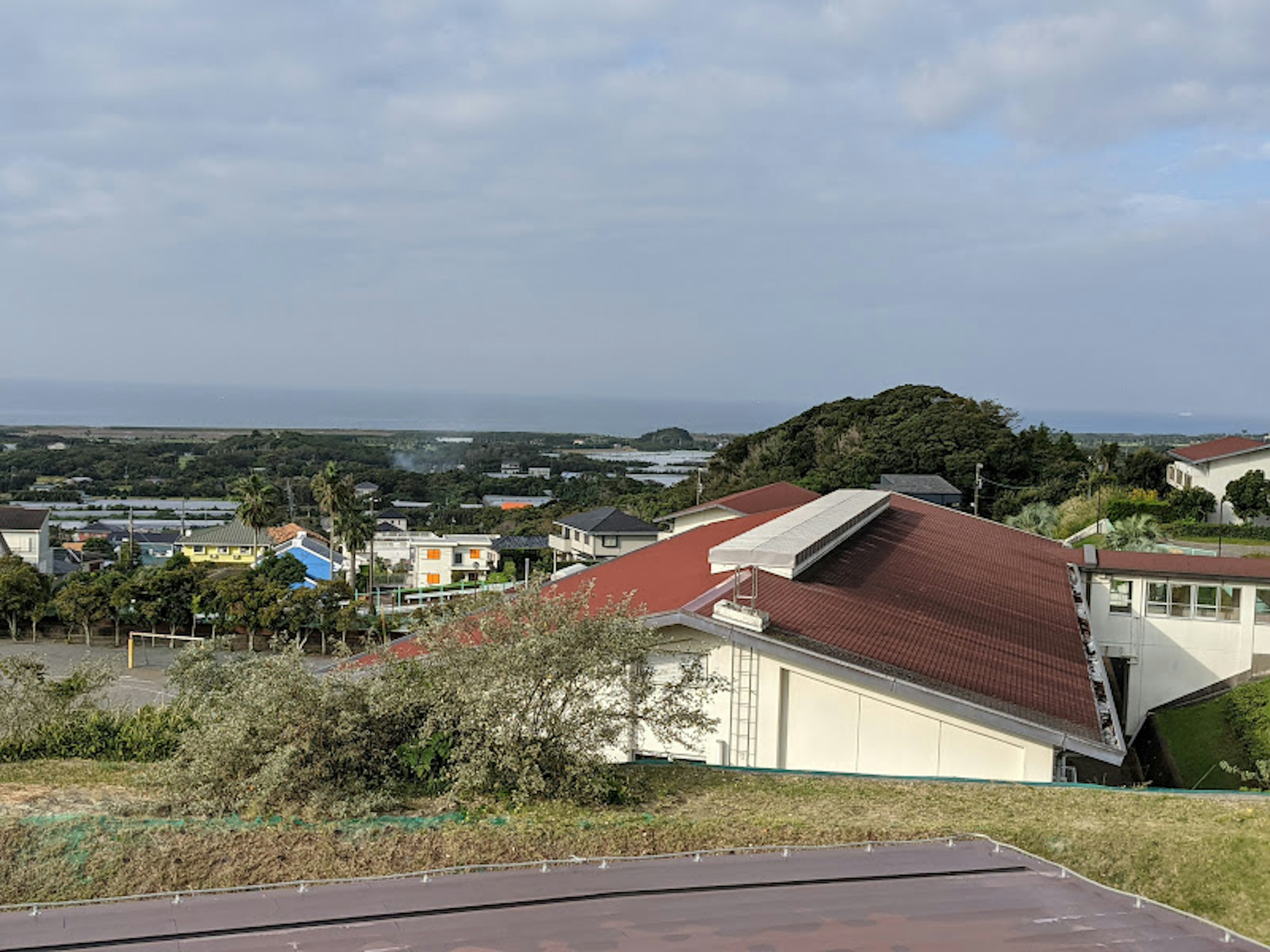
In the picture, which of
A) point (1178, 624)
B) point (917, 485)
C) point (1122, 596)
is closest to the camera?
point (1178, 624)

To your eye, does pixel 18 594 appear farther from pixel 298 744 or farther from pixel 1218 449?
pixel 1218 449

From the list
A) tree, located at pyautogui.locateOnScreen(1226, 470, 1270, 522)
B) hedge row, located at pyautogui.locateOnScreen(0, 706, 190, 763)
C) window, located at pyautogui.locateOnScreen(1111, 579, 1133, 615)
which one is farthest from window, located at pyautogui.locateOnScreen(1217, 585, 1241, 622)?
tree, located at pyautogui.locateOnScreen(1226, 470, 1270, 522)

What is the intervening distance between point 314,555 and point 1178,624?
4920cm

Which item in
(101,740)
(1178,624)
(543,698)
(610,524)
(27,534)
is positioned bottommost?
(27,534)

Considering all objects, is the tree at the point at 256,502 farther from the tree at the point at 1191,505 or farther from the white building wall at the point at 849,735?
the white building wall at the point at 849,735

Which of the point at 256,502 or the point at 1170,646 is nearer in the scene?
the point at 1170,646

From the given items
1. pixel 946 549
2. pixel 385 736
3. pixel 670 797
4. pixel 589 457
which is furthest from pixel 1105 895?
pixel 589 457

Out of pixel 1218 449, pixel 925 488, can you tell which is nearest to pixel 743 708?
pixel 1218 449

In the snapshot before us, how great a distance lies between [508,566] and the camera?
51688 mm

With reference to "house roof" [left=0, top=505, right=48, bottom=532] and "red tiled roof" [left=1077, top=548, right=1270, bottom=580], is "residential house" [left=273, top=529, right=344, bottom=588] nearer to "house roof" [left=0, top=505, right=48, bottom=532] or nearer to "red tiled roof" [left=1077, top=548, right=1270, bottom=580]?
"house roof" [left=0, top=505, right=48, bottom=532]

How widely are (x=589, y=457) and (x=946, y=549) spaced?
172514mm

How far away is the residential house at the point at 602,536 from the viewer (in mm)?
51719

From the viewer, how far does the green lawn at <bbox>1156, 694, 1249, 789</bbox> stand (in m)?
17.6

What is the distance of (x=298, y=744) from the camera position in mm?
8820
